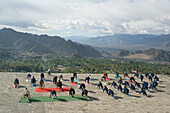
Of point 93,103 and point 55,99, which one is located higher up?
point 55,99

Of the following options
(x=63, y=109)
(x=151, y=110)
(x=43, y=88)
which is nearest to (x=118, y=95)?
(x=151, y=110)

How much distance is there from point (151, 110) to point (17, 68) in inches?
3436

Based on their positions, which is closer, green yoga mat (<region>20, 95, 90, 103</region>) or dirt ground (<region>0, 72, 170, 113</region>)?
dirt ground (<region>0, 72, 170, 113</region>)

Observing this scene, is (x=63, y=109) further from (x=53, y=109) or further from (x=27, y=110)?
(x=27, y=110)

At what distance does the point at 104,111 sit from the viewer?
17.8 metres

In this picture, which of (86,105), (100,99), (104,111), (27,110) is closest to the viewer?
(27,110)

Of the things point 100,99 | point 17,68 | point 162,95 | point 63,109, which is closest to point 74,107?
point 63,109

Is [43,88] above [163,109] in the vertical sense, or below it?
above

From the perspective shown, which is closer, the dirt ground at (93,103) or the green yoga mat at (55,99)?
the dirt ground at (93,103)

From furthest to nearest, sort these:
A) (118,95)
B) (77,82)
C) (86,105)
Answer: (77,82)
(118,95)
(86,105)

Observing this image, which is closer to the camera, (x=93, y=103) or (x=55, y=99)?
(x=93, y=103)

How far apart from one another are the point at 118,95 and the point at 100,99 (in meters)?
3.76

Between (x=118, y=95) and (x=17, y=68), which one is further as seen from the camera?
(x=17, y=68)

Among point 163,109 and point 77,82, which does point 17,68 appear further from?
point 163,109
